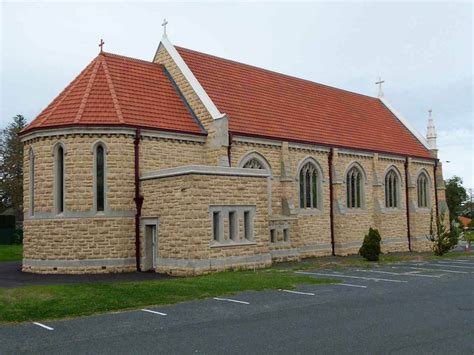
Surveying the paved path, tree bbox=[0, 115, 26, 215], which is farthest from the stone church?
tree bbox=[0, 115, 26, 215]

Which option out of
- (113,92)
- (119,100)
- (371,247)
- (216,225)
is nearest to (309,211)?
(371,247)

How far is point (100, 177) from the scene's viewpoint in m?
21.0

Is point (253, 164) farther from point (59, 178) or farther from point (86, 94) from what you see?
point (59, 178)

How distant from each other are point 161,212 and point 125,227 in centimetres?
182

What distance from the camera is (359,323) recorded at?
1048 centimetres

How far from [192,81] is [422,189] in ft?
66.8

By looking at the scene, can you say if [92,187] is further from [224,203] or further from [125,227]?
[224,203]

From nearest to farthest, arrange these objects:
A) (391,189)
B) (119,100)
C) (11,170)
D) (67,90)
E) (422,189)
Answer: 1. (119,100)
2. (67,90)
3. (391,189)
4. (422,189)
5. (11,170)

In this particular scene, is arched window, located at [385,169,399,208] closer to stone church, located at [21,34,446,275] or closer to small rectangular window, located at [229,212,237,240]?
stone church, located at [21,34,446,275]

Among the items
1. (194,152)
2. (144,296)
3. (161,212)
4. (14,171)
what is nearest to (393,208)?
(194,152)

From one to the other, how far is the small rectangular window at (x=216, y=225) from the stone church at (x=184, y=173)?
0.06 metres

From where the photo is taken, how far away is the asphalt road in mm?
8734

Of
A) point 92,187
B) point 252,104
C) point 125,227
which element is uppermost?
point 252,104

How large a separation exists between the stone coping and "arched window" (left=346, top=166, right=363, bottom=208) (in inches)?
422
